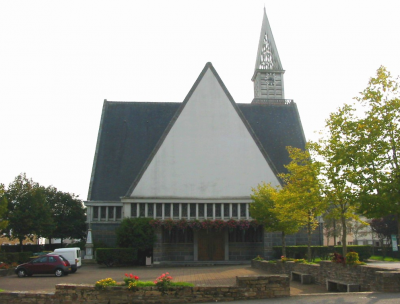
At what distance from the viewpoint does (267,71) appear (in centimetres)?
5256

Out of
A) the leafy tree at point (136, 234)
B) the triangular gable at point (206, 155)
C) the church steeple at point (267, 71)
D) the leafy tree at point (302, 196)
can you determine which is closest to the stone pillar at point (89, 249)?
the leafy tree at point (136, 234)

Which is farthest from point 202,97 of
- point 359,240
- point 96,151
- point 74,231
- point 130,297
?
point 359,240

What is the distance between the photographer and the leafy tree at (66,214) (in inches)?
2003

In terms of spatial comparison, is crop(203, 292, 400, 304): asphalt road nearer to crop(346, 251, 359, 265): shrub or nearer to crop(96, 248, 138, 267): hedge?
crop(346, 251, 359, 265): shrub

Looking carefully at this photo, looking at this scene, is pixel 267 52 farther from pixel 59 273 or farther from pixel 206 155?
pixel 59 273

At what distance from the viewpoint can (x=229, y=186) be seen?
32219mm

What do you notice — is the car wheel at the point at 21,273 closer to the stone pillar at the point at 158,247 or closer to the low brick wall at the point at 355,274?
the stone pillar at the point at 158,247

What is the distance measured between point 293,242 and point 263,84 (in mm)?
24256

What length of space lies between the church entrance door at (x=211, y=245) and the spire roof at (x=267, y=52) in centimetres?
2691

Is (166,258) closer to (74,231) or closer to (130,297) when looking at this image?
(130,297)

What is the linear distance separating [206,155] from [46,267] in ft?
45.0

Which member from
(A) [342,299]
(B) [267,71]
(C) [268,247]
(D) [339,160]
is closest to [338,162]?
(D) [339,160]

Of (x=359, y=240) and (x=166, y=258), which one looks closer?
(x=166, y=258)

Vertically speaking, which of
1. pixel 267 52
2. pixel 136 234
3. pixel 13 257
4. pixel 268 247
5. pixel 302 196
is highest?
pixel 267 52
